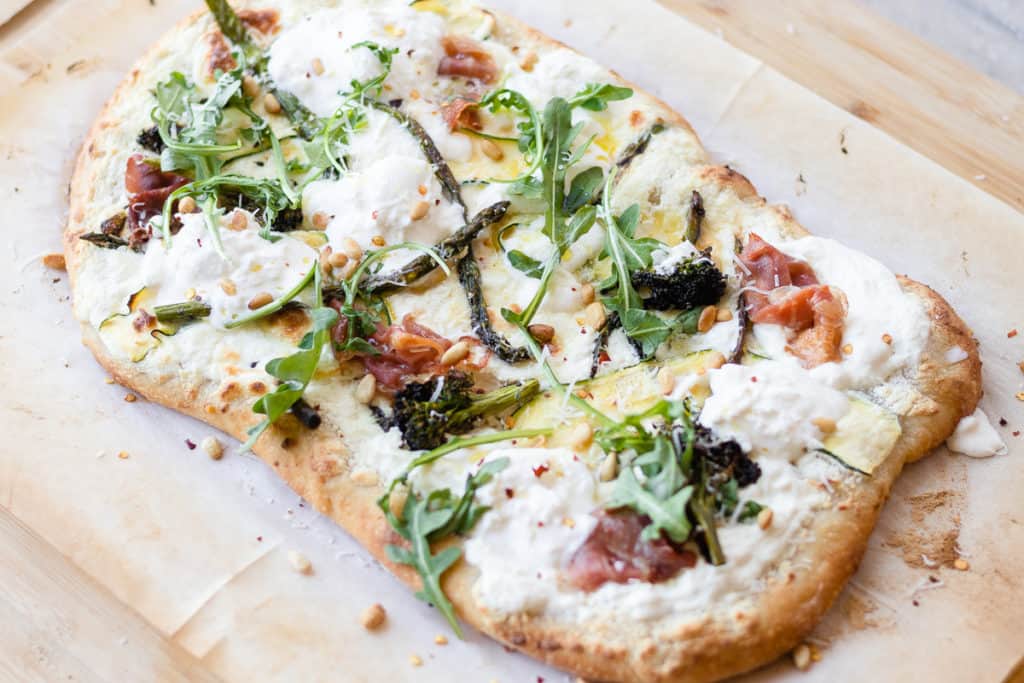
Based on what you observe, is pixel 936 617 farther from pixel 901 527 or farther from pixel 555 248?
pixel 555 248

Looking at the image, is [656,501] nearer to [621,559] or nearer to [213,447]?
[621,559]

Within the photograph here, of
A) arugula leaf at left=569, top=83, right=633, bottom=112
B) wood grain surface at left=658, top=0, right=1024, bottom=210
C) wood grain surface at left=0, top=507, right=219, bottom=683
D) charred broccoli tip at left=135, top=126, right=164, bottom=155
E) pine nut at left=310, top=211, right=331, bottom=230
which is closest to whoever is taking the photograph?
wood grain surface at left=0, top=507, right=219, bottom=683

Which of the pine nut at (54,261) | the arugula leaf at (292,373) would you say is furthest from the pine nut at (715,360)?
the pine nut at (54,261)

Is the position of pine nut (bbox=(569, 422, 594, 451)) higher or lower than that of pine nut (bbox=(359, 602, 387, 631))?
higher

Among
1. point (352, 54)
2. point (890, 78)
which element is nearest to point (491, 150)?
point (352, 54)

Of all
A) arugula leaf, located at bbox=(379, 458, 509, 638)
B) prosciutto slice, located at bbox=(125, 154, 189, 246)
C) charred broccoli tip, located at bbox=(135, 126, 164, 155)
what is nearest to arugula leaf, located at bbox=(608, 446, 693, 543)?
arugula leaf, located at bbox=(379, 458, 509, 638)

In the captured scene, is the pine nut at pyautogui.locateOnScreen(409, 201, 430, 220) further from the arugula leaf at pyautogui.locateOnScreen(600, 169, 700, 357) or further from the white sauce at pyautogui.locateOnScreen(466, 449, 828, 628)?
the white sauce at pyautogui.locateOnScreen(466, 449, 828, 628)

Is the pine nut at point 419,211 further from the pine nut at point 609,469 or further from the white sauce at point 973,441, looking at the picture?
the white sauce at point 973,441
